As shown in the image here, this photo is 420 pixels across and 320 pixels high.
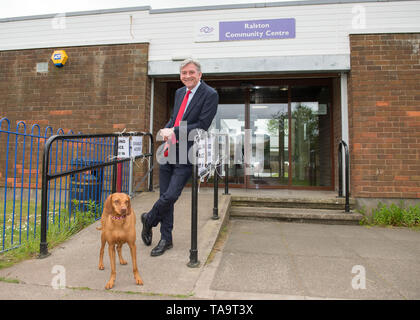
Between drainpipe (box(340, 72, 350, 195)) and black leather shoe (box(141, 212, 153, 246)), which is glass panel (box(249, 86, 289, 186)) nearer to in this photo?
drainpipe (box(340, 72, 350, 195))

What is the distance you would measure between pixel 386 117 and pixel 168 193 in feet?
14.7

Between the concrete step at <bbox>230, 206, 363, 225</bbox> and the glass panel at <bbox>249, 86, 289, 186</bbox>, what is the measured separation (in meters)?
2.03

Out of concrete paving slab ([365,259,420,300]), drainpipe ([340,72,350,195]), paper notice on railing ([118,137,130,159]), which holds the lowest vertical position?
concrete paving slab ([365,259,420,300])

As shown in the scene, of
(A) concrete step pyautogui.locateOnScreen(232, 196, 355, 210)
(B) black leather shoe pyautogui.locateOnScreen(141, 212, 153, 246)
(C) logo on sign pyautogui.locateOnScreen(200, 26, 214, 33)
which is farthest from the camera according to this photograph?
(C) logo on sign pyautogui.locateOnScreen(200, 26, 214, 33)

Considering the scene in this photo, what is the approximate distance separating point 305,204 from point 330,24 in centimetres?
361

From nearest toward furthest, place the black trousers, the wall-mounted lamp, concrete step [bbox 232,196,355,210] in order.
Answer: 1. the black trousers
2. concrete step [bbox 232,196,355,210]
3. the wall-mounted lamp

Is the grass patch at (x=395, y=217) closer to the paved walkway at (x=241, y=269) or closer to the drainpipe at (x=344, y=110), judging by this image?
the paved walkway at (x=241, y=269)

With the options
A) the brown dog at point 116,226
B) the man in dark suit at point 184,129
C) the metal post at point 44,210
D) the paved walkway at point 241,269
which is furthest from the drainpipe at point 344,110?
the metal post at point 44,210

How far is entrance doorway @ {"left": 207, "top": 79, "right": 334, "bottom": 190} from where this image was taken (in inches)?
255

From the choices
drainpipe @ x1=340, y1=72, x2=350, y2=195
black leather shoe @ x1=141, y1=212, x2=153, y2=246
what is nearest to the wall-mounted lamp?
black leather shoe @ x1=141, y1=212, x2=153, y2=246

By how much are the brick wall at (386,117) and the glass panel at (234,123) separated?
2.60 metres

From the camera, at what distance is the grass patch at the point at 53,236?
8.43 feet
